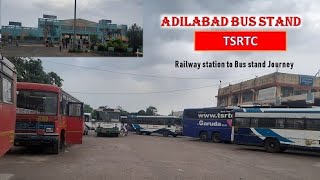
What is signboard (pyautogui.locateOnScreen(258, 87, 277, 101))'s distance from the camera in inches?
1714

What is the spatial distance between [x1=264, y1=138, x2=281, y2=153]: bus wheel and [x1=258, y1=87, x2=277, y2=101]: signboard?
61.3 ft

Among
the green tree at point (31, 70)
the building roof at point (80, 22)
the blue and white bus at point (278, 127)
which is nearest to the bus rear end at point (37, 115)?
the building roof at point (80, 22)

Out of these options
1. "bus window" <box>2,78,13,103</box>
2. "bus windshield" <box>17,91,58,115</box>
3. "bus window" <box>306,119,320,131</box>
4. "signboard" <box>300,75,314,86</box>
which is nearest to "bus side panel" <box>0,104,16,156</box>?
"bus window" <box>2,78,13,103</box>

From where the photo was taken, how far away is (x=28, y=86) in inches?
650

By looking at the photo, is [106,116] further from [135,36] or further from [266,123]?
[135,36]

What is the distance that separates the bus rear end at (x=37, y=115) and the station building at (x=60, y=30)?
243 centimetres

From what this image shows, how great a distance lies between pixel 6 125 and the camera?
32.9 ft

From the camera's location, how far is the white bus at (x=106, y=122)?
131 ft

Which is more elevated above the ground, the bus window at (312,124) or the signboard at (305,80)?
the signboard at (305,80)

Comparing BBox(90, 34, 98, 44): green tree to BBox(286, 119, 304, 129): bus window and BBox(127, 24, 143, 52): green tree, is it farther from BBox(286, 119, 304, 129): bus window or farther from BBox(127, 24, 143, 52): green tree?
BBox(286, 119, 304, 129): bus window

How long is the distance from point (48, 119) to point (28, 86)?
4.91 ft

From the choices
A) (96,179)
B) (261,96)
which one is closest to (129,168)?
(96,179)

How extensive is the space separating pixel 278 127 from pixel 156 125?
26326 mm

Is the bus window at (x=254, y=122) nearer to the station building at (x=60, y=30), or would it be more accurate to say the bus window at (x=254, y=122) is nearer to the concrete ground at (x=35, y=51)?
the station building at (x=60, y=30)
